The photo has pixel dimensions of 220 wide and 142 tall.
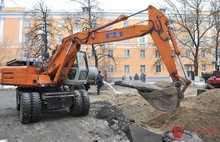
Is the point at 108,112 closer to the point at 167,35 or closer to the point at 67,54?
the point at 67,54

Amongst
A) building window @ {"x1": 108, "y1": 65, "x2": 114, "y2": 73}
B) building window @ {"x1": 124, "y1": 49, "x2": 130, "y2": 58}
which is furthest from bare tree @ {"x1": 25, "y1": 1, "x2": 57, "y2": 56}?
building window @ {"x1": 124, "y1": 49, "x2": 130, "y2": 58}

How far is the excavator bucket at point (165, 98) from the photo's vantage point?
707 cm

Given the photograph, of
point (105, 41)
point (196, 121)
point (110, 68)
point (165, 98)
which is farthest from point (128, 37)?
point (110, 68)

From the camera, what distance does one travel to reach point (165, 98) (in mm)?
7262

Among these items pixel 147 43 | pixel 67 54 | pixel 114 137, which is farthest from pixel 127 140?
pixel 147 43

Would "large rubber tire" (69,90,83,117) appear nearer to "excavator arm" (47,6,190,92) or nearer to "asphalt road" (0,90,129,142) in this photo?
"asphalt road" (0,90,129,142)

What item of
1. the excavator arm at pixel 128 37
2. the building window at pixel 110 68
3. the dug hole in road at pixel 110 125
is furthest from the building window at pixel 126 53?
the excavator arm at pixel 128 37

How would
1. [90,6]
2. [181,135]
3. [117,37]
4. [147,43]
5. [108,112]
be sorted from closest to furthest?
[181,135] < [117,37] < [108,112] < [90,6] < [147,43]

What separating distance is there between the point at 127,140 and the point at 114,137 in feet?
1.41

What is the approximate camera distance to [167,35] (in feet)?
24.0

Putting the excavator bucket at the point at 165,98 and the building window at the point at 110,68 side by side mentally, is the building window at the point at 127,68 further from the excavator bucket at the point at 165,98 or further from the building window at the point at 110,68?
the excavator bucket at the point at 165,98

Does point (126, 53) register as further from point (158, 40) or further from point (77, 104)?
point (158, 40)

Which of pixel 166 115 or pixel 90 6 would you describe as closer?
pixel 166 115

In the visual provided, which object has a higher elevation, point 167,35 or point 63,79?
point 167,35
